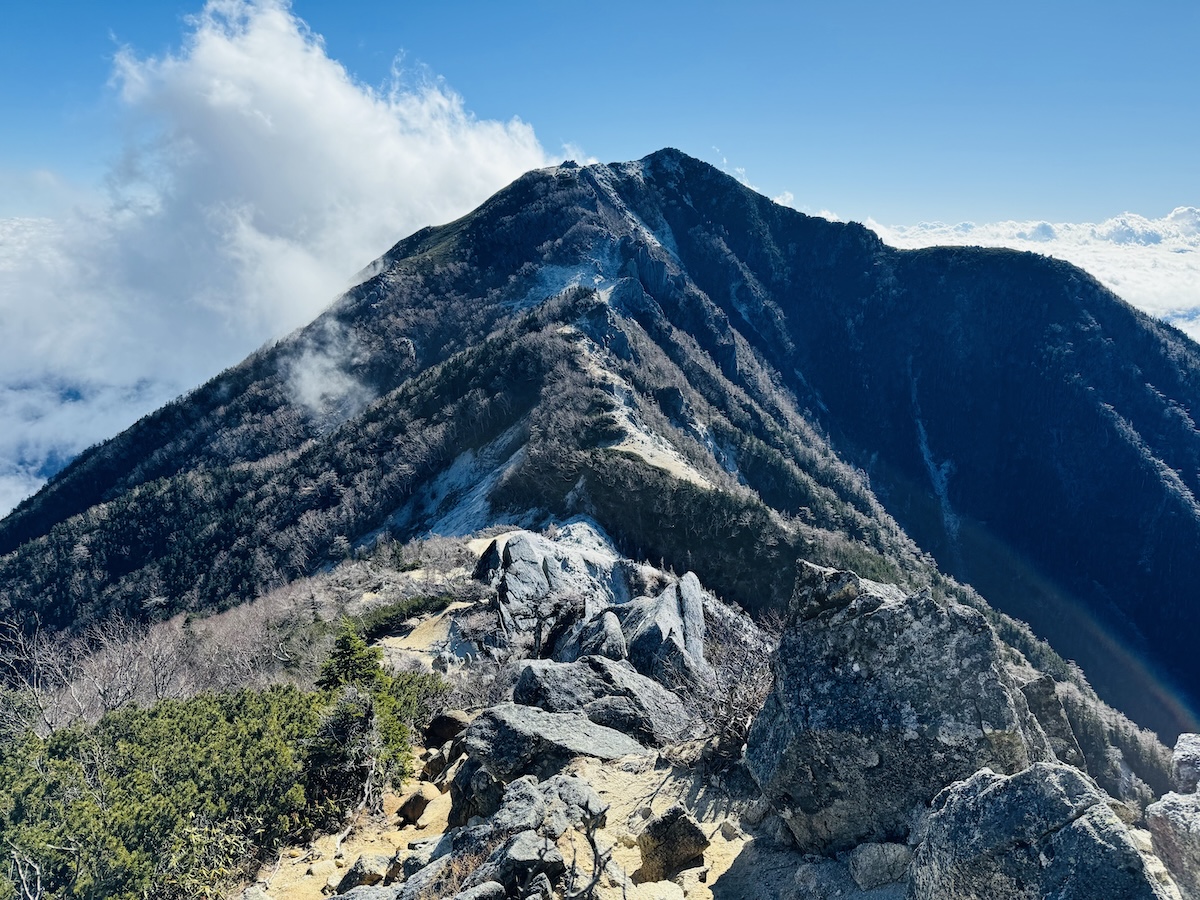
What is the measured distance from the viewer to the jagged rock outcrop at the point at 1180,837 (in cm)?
A: 684

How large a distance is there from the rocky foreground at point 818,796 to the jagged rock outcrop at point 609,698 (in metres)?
0.10

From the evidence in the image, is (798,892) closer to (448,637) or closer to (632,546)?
(448,637)

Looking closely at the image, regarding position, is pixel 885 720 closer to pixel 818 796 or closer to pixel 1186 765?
pixel 818 796

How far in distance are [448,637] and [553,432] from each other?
6117 centimetres

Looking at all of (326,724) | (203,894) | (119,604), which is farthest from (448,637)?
(119,604)

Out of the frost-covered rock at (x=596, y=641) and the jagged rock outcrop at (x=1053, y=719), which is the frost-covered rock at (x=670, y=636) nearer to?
the frost-covered rock at (x=596, y=641)

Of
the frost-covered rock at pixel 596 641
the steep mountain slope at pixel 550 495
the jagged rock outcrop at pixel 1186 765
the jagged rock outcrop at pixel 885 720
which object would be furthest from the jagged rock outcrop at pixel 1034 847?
the steep mountain slope at pixel 550 495

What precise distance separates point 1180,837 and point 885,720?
298 centimetres

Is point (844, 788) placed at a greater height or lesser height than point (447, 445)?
lesser

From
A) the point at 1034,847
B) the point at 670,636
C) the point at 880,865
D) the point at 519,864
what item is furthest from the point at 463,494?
the point at 1034,847

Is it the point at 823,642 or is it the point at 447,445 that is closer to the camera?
the point at 823,642

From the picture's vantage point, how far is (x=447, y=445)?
406ft

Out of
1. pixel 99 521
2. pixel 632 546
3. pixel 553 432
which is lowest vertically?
pixel 632 546

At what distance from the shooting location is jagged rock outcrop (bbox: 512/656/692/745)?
16.4 m
